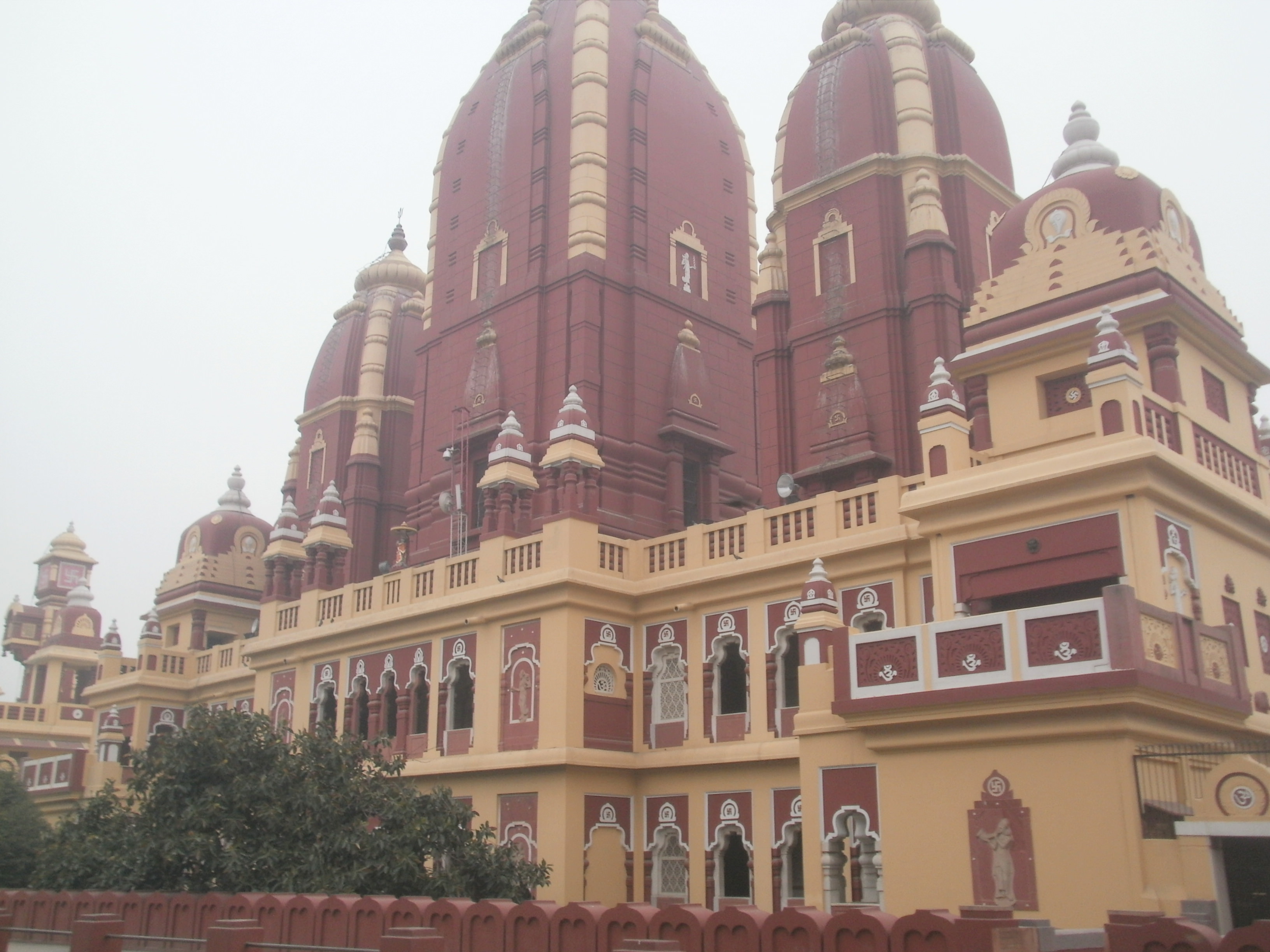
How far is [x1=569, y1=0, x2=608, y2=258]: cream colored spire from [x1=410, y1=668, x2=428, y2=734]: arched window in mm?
8080

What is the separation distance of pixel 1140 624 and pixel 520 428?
13039 millimetres

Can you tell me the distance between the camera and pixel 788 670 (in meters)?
17.9

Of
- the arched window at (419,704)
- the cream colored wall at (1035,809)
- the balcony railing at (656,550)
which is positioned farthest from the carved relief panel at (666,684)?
the cream colored wall at (1035,809)

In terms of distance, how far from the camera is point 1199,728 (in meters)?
12.5

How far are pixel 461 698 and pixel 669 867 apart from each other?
177 inches

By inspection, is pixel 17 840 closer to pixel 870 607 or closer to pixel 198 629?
pixel 198 629

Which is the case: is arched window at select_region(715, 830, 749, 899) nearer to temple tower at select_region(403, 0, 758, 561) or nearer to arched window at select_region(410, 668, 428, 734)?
temple tower at select_region(403, 0, 758, 561)

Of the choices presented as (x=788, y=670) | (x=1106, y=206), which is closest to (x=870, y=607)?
(x=788, y=670)

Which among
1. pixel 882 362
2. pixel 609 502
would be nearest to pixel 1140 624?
pixel 882 362

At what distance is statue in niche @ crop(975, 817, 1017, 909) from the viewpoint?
11.8m

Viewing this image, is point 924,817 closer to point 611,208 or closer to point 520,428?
point 520,428

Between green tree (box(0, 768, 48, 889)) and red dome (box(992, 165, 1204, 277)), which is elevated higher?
red dome (box(992, 165, 1204, 277))

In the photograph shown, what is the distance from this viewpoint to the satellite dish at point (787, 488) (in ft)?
65.2

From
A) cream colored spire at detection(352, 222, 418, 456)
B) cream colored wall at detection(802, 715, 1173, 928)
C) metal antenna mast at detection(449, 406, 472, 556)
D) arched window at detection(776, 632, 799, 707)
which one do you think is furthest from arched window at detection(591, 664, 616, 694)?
cream colored spire at detection(352, 222, 418, 456)
